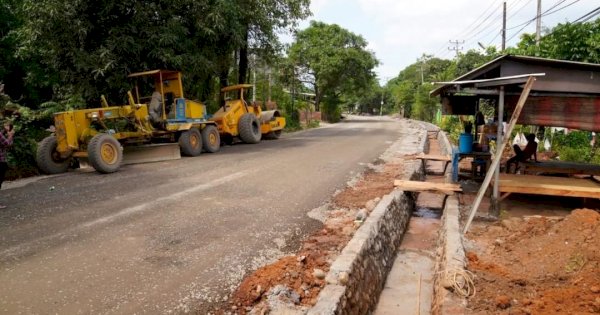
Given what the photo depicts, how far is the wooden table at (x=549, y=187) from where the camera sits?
748 centimetres

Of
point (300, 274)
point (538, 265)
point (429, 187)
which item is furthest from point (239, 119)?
point (538, 265)

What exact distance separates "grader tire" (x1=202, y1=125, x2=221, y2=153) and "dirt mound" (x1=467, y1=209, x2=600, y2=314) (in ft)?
30.1

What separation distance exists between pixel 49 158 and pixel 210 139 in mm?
4983

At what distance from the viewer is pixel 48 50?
1314cm

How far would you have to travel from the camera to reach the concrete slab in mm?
5177

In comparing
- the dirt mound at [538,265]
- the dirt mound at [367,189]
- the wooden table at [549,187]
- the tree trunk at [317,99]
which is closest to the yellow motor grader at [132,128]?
the dirt mound at [367,189]

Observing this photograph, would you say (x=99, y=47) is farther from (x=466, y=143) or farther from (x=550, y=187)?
(x=550, y=187)

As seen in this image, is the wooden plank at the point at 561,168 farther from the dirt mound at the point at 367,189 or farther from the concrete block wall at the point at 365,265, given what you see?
the concrete block wall at the point at 365,265

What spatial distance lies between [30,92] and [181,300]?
16012 millimetres

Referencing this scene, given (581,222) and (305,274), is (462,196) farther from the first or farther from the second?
(305,274)

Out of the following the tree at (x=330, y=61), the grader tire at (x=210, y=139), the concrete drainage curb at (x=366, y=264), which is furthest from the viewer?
the tree at (x=330, y=61)

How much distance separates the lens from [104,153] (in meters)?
9.80

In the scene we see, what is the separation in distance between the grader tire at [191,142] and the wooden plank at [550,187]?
8413mm

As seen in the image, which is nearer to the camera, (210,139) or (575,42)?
(575,42)
